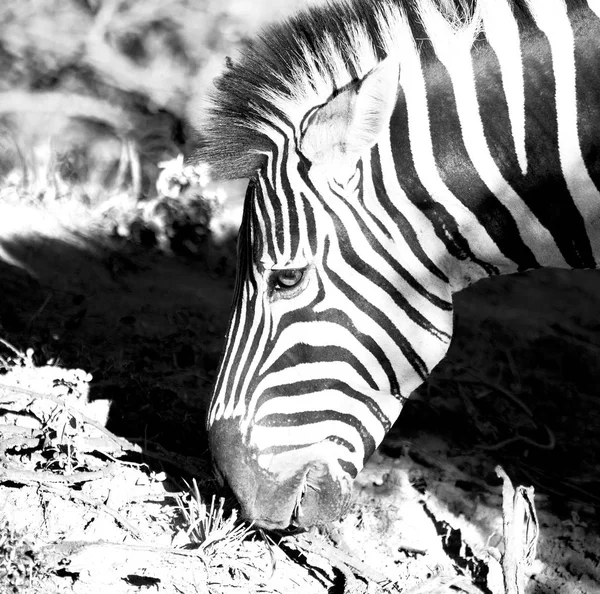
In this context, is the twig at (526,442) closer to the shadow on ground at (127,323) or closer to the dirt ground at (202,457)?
the dirt ground at (202,457)

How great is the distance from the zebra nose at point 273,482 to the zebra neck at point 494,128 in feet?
2.72

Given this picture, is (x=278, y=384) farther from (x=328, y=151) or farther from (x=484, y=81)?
(x=484, y=81)

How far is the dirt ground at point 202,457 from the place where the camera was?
3.01 metres

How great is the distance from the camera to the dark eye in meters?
2.56

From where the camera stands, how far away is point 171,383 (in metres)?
4.01

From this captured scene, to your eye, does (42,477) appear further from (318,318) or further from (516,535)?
(516,535)

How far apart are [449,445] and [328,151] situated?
1.84 metres

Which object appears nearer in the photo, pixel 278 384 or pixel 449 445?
pixel 278 384

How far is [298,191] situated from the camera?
2.57 meters

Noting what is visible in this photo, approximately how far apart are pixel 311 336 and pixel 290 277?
197 mm

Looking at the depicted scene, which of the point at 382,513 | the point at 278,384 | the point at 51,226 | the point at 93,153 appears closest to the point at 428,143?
the point at 278,384

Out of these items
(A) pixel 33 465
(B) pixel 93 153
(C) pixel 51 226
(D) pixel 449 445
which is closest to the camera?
(A) pixel 33 465

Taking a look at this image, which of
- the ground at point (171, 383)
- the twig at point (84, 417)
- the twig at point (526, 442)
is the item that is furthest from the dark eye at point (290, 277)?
the twig at point (526, 442)

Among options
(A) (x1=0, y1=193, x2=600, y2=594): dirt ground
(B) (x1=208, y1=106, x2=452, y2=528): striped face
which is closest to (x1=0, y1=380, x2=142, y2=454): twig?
(A) (x1=0, y1=193, x2=600, y2=594): dirt ground
